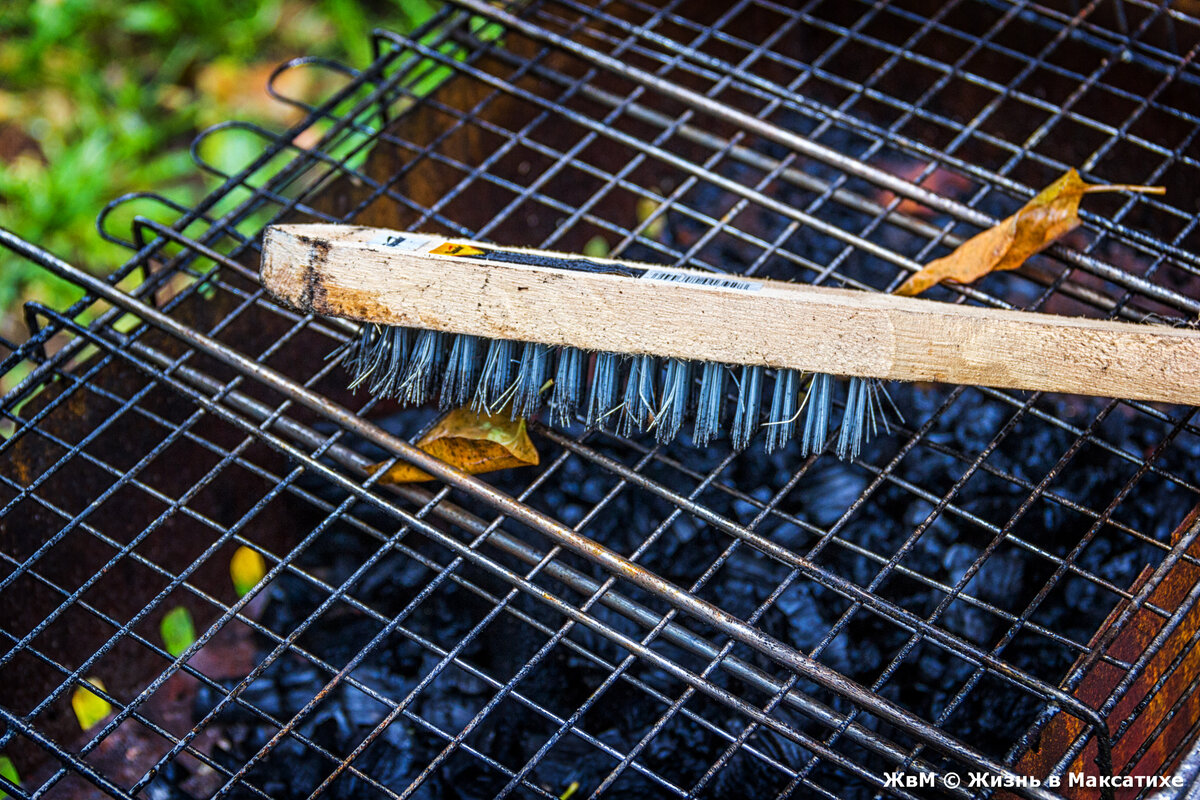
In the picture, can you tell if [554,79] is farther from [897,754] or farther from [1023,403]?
[897,754]

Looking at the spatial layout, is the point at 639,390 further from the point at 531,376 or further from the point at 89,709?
the point at 89,709

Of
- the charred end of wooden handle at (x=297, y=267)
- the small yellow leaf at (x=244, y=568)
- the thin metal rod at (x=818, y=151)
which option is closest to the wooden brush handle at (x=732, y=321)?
the charred end of wooden handle at (x=297, y=267)

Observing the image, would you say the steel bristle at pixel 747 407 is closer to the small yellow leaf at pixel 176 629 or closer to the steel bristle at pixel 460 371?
the steel bristle at pixel 460 371

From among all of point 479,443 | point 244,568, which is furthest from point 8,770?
point 479,443

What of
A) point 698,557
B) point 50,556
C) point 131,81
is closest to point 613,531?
point 698,557

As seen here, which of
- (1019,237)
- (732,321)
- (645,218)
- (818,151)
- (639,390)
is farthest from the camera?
(645,218)

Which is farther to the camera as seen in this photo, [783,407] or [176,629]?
[176,629]

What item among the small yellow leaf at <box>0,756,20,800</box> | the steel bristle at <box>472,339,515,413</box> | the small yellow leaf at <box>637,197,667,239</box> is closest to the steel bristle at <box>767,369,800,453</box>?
the steel bristle at <box>472,339,515,413</box>
